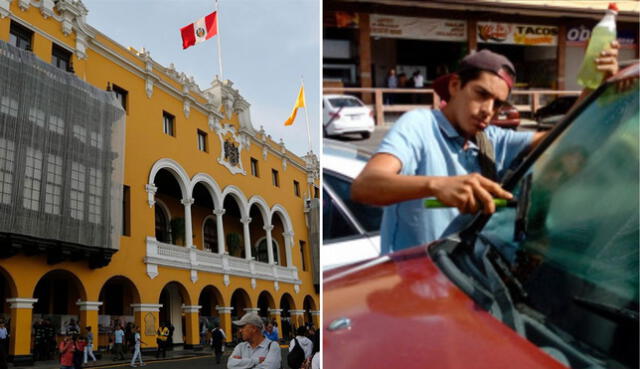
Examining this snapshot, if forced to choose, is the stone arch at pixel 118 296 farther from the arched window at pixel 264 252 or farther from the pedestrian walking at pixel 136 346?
the arched window at pixel 264 252

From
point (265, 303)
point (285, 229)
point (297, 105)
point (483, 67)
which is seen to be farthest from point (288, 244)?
point (483, 67)

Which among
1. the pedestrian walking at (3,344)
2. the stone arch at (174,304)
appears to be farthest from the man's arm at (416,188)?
the pedestrian walking at (3,344)

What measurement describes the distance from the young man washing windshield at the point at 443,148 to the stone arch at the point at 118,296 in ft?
2.02

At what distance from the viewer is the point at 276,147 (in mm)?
1662

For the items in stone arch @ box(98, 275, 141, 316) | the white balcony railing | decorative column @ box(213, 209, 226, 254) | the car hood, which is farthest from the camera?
decorative column @ box(213, 209, 226, 254)

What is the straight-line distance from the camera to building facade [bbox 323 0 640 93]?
4.46ft

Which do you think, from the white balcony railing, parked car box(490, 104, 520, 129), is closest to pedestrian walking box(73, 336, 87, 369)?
the white balcony railing

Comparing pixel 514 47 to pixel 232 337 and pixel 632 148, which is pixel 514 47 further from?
pixel 232 337

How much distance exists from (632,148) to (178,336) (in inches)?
45.9

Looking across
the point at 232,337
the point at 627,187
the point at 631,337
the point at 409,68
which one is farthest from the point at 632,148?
the point at 232,337

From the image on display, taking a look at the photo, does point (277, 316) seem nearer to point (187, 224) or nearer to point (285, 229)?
point (285, 229)

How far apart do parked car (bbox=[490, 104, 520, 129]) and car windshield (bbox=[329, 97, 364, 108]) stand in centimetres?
32

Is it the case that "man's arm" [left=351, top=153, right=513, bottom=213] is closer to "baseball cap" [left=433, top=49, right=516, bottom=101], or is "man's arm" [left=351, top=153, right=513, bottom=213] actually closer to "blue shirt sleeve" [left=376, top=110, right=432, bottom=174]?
"blue shirt sleeve" [left=376, top=110, right=432, bottom=174]

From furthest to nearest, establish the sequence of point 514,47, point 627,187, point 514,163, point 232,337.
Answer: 1. point 232,337
2. point 514,47
3. point 514,163
4. point 627,187
